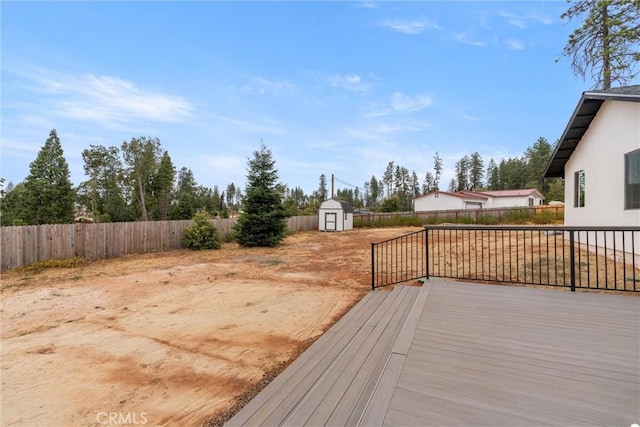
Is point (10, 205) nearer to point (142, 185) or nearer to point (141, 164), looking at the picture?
point (142, 185)

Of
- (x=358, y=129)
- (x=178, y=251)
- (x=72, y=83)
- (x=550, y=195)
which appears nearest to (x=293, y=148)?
(x=358, y=129)

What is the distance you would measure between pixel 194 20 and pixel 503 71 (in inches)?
454

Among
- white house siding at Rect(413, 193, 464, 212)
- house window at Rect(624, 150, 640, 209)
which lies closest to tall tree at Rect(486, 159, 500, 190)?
white house siding at Rect(413, 193, 464, 212)

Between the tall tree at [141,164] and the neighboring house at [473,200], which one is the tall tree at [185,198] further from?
the neighboring house at [473,200]

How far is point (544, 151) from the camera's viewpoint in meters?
46.8

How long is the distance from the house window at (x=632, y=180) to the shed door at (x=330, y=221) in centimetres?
1816

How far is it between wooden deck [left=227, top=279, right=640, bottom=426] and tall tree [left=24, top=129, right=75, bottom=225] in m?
23.6

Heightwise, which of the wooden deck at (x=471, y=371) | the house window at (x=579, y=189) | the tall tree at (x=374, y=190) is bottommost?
the wooden deck at (x=471, y=371)

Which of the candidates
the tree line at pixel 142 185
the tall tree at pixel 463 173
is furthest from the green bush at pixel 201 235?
the tall tree at pixel 463 173

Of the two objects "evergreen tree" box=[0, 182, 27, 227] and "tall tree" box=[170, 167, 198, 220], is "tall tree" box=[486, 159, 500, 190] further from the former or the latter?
"evergreen tree" box=[0, 182, 27, 227]

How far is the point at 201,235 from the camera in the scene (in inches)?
494

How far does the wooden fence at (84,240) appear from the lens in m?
7.88

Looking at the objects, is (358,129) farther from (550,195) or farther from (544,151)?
(544,151)

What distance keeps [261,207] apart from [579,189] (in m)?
12.0
